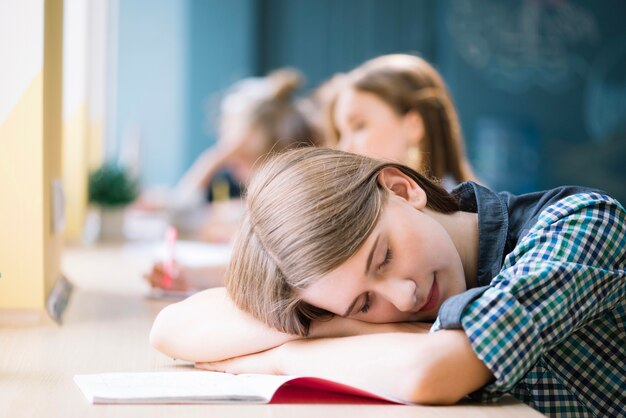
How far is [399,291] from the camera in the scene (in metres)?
0.97

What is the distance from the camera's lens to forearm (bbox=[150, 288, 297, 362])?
3.47 feet

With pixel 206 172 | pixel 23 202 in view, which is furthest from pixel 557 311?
pixel 206 172

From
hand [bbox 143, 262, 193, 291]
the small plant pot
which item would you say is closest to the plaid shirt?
hand [bbox 143, 262, 193, 291]

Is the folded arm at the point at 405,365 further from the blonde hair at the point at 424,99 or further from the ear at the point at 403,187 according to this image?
the blonde hair at the point at 424,99

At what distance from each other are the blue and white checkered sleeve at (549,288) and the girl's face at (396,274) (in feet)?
0.26

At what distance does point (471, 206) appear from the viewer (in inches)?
47.0

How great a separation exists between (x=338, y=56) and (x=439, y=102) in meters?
2.67

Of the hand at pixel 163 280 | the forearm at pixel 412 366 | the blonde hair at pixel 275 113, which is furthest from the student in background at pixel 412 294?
the blonde hair at pixel 275 113

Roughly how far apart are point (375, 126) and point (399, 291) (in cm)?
154

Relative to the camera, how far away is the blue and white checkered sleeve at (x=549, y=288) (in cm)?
85

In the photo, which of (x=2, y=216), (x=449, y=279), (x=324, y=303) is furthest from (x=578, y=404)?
(x=2, y=216)

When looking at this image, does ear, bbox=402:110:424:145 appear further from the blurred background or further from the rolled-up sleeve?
the blurred background

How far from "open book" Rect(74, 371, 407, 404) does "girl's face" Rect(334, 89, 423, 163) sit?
1.50 m

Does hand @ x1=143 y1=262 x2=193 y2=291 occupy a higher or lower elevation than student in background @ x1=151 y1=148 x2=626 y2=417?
lower
